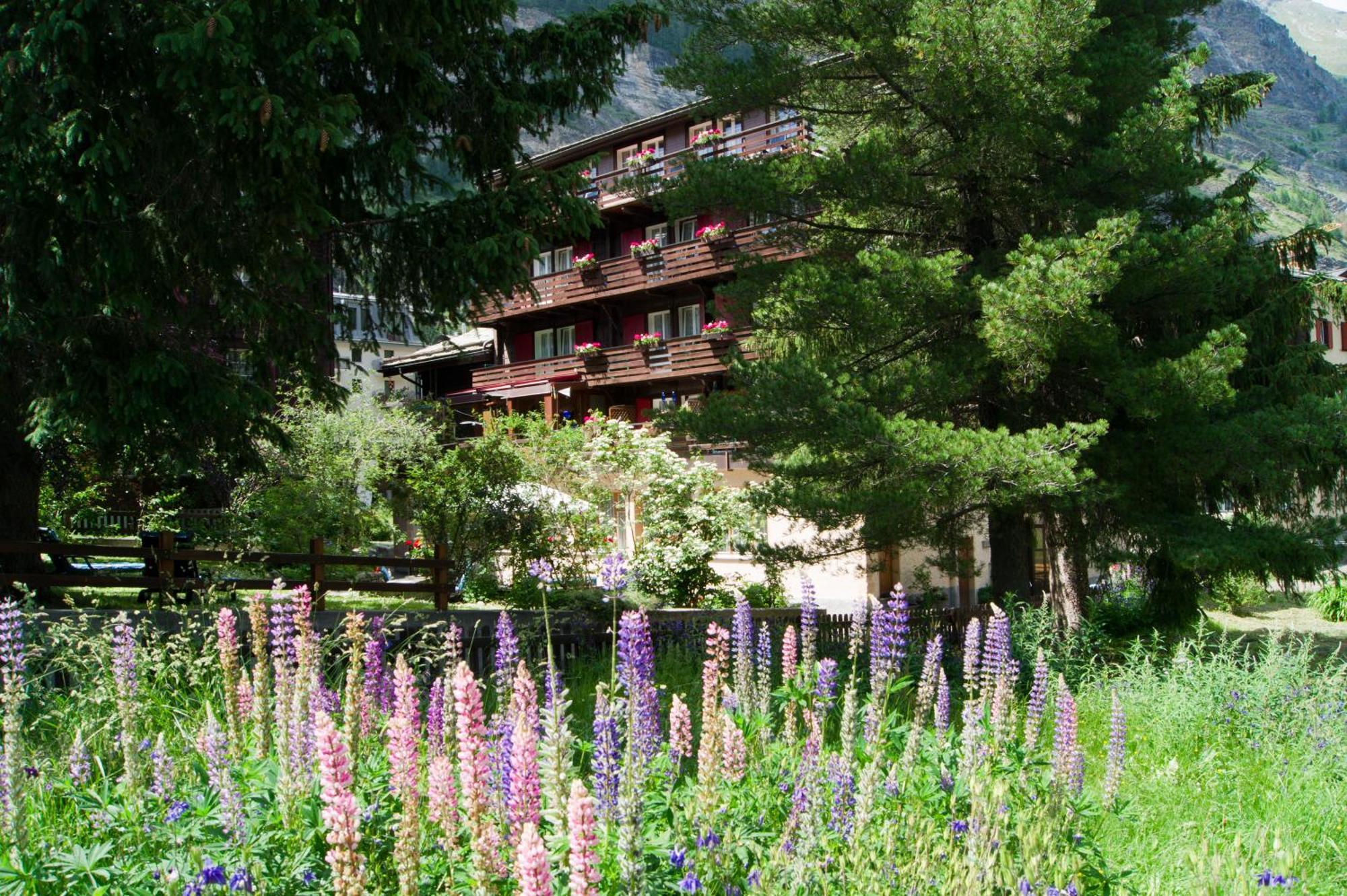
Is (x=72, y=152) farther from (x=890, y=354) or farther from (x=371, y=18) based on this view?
(x=890, y=354)

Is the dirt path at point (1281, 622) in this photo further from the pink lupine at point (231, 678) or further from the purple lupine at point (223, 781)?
the purple lupine at point (223, 781)

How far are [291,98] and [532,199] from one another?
2707 mm

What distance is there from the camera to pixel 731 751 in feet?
10.4

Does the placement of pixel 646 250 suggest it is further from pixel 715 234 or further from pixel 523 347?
pixel 523 347

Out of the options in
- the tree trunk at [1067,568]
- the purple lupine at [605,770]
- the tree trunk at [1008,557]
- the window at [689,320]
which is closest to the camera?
the purple lupine at [605,770]

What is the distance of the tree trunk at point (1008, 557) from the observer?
1493 cm

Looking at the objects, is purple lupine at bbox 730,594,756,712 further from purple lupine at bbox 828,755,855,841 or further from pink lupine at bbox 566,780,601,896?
pink lupine at bbox 566,780,601,896

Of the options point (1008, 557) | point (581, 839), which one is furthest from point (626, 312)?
point (581, 839)

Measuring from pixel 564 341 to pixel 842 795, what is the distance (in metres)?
35.5

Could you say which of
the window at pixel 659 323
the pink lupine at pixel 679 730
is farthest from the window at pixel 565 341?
the pink lupine at pixel 679 730

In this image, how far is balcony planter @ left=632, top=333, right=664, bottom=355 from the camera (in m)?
33.2

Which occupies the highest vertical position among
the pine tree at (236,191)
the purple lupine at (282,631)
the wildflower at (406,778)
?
the pine tree at (236,191)

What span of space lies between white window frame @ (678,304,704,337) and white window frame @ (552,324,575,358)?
4.70m

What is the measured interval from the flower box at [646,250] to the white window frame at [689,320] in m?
2.03
